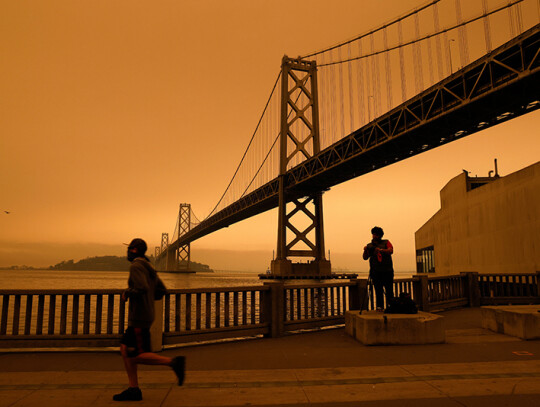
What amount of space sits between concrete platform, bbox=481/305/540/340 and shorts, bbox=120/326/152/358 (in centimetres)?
596

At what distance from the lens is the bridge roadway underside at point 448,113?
78.9 feet

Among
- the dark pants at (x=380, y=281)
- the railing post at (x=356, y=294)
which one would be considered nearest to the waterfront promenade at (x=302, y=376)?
the dark pants at (x=380, y=281)

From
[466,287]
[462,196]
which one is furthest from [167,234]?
[466,287]

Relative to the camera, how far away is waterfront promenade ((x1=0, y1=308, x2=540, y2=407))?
414cm

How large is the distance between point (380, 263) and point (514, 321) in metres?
2.32

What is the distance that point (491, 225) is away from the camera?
31.0m

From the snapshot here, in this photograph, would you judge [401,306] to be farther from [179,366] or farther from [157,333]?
[179,366]

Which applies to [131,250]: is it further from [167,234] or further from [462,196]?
[167,234]

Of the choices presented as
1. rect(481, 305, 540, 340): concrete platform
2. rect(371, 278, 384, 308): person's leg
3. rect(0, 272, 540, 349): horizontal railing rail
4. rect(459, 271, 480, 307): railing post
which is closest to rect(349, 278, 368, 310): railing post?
rect(0, 272, 540, 349): horizontal railing rail

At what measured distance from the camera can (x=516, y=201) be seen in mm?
27016

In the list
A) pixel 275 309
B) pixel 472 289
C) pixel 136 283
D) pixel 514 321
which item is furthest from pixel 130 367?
pixel 472 289

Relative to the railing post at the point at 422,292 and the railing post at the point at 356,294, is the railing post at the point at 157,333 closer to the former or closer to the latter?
the railing post at the point at 356,294

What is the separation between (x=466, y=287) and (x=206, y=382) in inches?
400

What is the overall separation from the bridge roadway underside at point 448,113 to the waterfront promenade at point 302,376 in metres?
21.4
